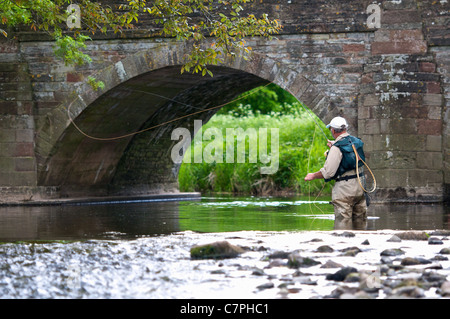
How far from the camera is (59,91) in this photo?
14.6 m

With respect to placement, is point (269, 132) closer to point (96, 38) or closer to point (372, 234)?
point (96, 38)

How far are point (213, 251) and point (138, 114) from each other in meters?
10.7

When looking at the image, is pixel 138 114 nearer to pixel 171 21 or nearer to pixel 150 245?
pixel 171 21

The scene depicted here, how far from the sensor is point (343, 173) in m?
9.10

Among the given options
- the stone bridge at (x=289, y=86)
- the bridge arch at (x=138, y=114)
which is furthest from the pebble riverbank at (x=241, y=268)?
the bridge arch at (x=138, y=114)

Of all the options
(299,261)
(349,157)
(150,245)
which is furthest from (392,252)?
(349,157)

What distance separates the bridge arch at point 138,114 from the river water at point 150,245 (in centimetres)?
212

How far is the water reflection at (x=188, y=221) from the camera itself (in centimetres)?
895

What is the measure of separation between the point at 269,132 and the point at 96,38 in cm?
1070

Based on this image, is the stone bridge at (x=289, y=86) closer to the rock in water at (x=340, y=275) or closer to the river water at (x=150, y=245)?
the river water at (x=150, y=245)

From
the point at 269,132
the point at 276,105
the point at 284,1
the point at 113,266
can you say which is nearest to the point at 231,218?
the point at 284,1

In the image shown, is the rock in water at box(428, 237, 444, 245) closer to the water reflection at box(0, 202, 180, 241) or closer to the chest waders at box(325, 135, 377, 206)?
the chest waders at box(325, 135, 377, 206)

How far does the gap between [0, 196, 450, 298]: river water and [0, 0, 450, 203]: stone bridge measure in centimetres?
124

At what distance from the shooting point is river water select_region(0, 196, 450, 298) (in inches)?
197
